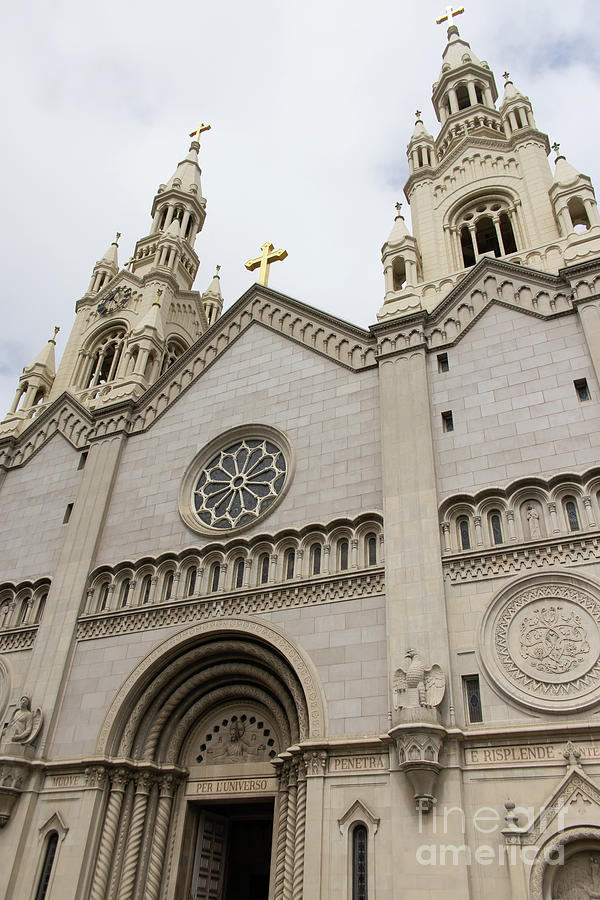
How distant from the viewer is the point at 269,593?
→ 16812mm

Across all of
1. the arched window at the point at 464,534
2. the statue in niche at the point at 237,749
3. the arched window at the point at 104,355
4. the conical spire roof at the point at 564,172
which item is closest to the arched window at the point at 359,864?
the statue in niche at the point at 237,749

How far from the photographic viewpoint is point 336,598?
1586 cm

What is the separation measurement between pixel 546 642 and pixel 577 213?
13727 mm

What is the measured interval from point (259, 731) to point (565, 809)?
7605 mm

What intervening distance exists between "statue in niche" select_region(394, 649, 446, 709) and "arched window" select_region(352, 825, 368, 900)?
2387 millimetres

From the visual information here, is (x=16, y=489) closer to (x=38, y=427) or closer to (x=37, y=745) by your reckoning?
(x=38, y=427)

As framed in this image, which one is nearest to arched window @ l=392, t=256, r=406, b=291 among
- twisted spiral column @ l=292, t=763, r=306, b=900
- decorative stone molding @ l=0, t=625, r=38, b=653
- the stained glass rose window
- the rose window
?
the stained glass rose window

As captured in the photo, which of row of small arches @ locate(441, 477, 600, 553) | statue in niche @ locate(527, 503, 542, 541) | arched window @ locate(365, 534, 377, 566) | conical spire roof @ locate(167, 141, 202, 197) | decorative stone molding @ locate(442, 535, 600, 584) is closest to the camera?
decorative stone molding @ locate(442, 535, 600, 584)

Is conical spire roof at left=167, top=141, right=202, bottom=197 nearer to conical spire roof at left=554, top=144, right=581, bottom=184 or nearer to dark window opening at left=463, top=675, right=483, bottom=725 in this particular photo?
conical spire roof at left=554, top=144, right=581, bottom=184

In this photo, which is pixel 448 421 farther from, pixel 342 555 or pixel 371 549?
pixel 342 555

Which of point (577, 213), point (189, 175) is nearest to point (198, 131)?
point (189, 175)

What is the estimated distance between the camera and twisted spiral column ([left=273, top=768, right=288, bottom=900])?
1376 centimetres

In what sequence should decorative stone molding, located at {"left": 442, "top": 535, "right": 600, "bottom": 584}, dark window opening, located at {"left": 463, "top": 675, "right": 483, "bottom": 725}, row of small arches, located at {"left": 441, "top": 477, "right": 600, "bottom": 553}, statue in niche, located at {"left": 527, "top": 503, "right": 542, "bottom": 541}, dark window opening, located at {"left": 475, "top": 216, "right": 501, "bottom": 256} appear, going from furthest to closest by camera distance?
1. dark window opening, located at {"left": 475, "top": 216, "right": 501, "bottom": 256}
2. statue in niche, located at {"left": 527, "top": 503, "right": 542, "bottom": 541}
3. row of small arches, located at {"left": 441, "top": 477, "right": 600, "bottom": 553}
4. decorative stone molding, located at {"left": 442, "top": 535, "right": 600, "bottom": 584}
5. dark window opening, located at {"left": 463, "top": 675, "right": 483, "bottom": 725}

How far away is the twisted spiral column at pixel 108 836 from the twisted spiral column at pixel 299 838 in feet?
14.7
